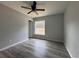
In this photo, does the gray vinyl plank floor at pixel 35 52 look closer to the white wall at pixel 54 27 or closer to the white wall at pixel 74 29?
the white wall at pixel 74 29

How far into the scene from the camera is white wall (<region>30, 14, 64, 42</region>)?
202 inches

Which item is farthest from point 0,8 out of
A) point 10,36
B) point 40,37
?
point 40,37

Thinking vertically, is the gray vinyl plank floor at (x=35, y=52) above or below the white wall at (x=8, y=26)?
below

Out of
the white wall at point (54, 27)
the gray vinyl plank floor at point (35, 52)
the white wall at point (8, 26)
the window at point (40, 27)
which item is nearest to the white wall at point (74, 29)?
the gray vinyl plank floor at point (35, 52)

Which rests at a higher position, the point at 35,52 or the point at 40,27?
the point at 40,27

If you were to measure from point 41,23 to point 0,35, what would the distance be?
4277 millimetres

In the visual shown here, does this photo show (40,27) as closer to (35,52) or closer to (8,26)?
(8,26)

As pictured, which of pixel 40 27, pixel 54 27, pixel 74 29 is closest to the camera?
pixel 74 29

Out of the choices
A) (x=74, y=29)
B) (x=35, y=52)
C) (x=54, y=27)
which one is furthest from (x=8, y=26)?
(x=54, y=27)

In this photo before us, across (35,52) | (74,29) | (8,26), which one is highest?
(8,26)

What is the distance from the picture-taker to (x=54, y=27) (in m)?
5.50

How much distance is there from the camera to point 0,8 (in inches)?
123

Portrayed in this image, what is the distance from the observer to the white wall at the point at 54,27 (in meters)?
5.14

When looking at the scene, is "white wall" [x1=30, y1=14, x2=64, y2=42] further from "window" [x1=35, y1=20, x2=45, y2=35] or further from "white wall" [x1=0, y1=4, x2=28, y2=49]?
"white wall" [x1=0, y1=4, x2=28, y2=49]
